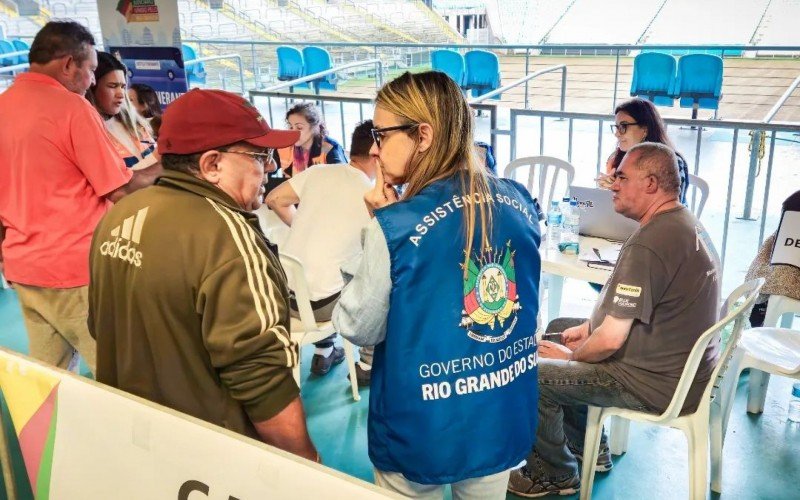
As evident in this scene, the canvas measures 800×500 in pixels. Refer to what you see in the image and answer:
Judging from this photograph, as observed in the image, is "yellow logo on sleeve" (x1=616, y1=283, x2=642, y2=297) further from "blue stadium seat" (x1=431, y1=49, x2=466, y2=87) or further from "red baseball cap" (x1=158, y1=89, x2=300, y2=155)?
"blue stadium seat" (x1=431, y1=49, x2=466, y2=87)

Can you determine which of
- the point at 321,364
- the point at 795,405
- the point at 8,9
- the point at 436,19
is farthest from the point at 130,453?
the point at 436,19

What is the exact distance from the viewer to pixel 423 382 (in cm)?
131

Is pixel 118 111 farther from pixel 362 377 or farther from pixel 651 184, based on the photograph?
pixel 651 184

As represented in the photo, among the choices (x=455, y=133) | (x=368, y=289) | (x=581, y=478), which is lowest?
(x=581, y=478)

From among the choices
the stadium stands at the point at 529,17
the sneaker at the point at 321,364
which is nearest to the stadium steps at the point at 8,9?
the stadium stands at the point at 529,17

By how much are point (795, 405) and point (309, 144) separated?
9.46 ft

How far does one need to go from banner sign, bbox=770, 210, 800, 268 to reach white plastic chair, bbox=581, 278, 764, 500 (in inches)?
32.4

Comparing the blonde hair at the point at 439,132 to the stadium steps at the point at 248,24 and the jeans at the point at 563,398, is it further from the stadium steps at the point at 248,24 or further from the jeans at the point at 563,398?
the stadium steps at the point at 248,24

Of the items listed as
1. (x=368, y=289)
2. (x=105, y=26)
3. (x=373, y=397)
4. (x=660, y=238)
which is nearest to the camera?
(x=368, y=289)

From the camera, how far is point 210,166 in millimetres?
1361

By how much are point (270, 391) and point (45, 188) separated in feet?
4.48

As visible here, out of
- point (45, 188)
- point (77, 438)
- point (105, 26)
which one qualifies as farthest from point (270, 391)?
point (105, 26)

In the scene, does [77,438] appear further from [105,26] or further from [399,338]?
[105,26]

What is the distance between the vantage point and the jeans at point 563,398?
2221 millimetres
